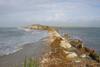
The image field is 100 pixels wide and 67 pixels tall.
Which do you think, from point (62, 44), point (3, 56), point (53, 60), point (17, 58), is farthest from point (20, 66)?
point (62, 44)

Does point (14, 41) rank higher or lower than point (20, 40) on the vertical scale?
higher

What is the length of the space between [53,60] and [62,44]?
26.2ft

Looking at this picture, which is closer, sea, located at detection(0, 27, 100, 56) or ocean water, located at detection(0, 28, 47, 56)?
ocean water, located at detection(0, 28, 47, 56)

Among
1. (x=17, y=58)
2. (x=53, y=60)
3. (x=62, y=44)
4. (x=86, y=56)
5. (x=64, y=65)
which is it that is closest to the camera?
(x=64, y=65)

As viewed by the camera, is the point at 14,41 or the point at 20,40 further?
the point at 20,40

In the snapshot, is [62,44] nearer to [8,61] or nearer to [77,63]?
[8,61]

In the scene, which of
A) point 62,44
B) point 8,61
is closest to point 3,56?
point 8,61

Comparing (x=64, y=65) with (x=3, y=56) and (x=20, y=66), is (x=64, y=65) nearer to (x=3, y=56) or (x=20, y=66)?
(x=20, y=66)

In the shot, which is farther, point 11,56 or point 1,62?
point 11,56

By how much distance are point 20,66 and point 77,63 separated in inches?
175

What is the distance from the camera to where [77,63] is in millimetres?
22703

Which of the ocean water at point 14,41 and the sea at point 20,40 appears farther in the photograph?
the sea at point 20,40

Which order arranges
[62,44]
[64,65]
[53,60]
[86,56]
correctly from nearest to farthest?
[64,65]
[53,60]
[86,56]
[62,44]

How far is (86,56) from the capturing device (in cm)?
2548
